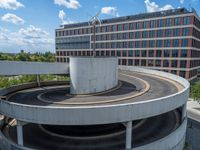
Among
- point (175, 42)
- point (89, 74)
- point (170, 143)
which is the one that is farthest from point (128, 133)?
point (175, 42)

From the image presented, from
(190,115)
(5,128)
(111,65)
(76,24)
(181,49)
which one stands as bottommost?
(190,115)

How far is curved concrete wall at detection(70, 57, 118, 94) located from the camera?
2711 cm

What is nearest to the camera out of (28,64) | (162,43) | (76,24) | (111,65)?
(28,64)

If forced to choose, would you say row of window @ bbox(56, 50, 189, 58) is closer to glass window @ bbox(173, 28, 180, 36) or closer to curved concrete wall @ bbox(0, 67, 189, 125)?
glass window @ bbox(173, 28, 180, 36)

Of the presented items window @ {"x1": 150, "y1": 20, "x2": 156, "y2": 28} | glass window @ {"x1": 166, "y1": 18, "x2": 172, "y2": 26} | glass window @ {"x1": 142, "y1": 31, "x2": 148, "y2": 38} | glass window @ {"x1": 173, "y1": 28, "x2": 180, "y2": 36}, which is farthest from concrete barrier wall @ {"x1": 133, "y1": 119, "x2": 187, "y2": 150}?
glass window @ {"x1": 142, "y1": 31, "x2": 148, "y2": 38}

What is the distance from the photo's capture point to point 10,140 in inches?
874

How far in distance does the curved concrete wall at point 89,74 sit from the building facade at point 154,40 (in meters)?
44.8

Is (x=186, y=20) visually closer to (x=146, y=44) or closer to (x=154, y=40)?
(x=154, y=40)

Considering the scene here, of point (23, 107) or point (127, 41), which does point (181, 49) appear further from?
point (23, 107)

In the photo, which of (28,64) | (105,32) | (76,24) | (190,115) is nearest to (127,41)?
(105,32)

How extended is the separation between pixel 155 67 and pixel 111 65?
4596 centimetres

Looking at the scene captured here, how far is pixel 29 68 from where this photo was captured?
26031 millimetres

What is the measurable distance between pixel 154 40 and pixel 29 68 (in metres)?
56.4

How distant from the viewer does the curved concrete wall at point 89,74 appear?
27.1m
